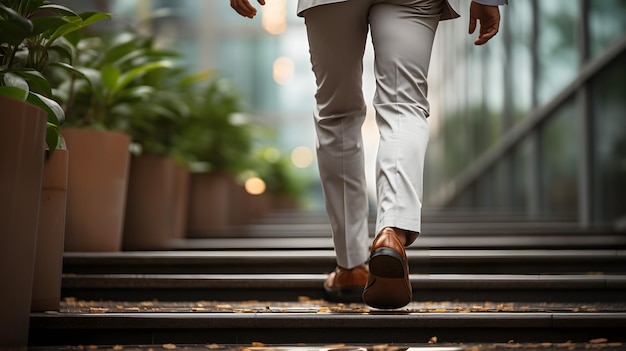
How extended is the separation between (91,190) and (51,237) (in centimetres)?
103

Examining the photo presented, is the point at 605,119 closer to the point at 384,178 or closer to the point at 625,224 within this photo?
the point at 625,224

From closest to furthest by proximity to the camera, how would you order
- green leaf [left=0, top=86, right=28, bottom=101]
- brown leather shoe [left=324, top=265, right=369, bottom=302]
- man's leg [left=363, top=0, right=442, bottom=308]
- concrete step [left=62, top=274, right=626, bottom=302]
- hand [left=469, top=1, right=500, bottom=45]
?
green leaf [left=0, top=86, right=28, bottom=101] < man's leg [left=363, top=0, right=442, bottom=308] < hand [left=469, top=1, right=500, bottom=45] < brown leather shoe [left=324, top=265, right=369, bottom=302] < concrete step [left=62, top=274, right=626, bottom=302]

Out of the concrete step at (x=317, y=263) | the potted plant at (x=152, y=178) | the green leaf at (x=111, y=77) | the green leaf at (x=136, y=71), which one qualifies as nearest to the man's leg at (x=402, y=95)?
the concrete step at (x=317, y=263)

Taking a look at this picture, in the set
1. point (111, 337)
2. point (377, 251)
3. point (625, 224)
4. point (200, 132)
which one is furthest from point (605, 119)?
point (111, 337)

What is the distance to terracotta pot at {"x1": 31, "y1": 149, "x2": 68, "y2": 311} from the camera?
2115mm

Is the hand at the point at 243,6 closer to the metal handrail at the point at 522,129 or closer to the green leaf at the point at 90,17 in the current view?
the green leaf at the point at 90,17

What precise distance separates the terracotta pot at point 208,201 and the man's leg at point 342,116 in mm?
2939

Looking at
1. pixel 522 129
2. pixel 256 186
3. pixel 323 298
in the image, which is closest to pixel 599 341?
pixel 323 298

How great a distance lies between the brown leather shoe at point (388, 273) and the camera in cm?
190

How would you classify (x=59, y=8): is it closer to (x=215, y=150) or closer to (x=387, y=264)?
(x=387, y=264)

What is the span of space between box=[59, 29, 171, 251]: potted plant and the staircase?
24 cm

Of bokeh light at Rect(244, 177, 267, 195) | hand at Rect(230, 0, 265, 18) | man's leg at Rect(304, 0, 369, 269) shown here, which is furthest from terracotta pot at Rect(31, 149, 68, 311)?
bokeh light at Rect(244, 177, 267, 195)

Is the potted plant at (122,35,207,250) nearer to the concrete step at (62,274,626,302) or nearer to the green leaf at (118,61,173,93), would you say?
the green leaf at (118,61,173,93)

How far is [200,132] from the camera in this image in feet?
16.2
